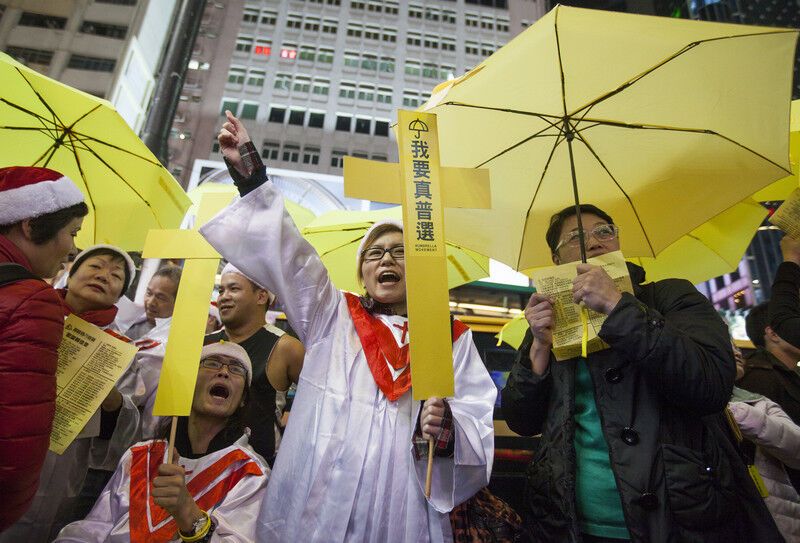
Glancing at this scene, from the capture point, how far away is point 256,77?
95.9ft

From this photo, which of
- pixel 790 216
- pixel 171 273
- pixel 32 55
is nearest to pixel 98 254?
pixel 171 273

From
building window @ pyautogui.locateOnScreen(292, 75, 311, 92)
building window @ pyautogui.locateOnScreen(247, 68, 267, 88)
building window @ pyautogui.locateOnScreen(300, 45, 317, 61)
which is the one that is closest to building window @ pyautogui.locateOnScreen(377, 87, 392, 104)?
building window @ pyautogui.locateOnScreen(292, 75, 311, 92)

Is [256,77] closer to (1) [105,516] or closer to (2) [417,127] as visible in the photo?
(2) [417,127]

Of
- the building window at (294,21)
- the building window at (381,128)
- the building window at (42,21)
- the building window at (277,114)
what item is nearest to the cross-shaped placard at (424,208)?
the building window at (381,128)

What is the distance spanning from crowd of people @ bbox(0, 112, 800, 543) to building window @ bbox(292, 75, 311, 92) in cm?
3027

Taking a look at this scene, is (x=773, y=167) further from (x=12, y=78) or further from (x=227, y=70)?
(x=227, y=70)

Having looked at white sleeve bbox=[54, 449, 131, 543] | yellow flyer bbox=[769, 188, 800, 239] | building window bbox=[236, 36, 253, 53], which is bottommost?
white sleeve bbox=[54, 449, 131, 543]

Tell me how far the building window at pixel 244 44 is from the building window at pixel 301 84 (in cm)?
417

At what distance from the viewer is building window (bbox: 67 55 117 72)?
29328 mm

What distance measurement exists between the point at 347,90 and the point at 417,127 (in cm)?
3044

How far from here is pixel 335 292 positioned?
2.05 m

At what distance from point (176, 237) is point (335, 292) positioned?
92cm

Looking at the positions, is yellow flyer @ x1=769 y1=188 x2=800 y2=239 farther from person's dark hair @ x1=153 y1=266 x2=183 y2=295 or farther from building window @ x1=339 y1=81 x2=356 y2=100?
building window @ x1=339 y1=81 x2=356 y2=100

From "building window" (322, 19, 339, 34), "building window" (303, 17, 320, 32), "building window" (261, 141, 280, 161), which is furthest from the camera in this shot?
"building window" (322, 19, 339, 34)
